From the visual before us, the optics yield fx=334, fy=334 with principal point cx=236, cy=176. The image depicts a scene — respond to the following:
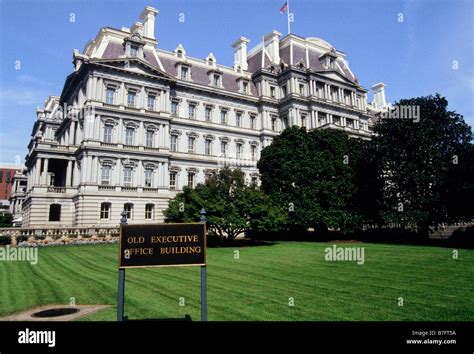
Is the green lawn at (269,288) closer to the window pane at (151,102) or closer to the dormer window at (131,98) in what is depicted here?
the dormer window at (131,98)

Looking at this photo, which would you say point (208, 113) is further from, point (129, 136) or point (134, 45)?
point (134, 45)

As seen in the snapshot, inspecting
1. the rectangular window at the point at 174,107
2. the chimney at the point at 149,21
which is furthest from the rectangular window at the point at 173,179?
the chimney at the point at 149,21

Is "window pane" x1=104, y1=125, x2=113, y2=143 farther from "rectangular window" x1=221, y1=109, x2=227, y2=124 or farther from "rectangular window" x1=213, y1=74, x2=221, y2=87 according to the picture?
"rectangular window" x1=213, y1=74, x2=221, y2=87

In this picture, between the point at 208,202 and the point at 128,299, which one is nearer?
the point at 128,299

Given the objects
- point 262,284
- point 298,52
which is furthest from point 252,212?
point 298,52

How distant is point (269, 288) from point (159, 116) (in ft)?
109

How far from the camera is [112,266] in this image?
55.6 feet

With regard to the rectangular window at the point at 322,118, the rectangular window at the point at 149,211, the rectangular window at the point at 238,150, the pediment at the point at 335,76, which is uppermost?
the pediment at the point at 335,76

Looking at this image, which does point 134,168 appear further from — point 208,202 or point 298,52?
point 298,52

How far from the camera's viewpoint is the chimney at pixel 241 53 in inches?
2228

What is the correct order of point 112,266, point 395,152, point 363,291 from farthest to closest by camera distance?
point 395,152 → point 112,266 → point 363,291

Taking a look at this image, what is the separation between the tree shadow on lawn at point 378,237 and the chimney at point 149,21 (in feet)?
99.7

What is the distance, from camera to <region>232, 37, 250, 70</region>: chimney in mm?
56594
